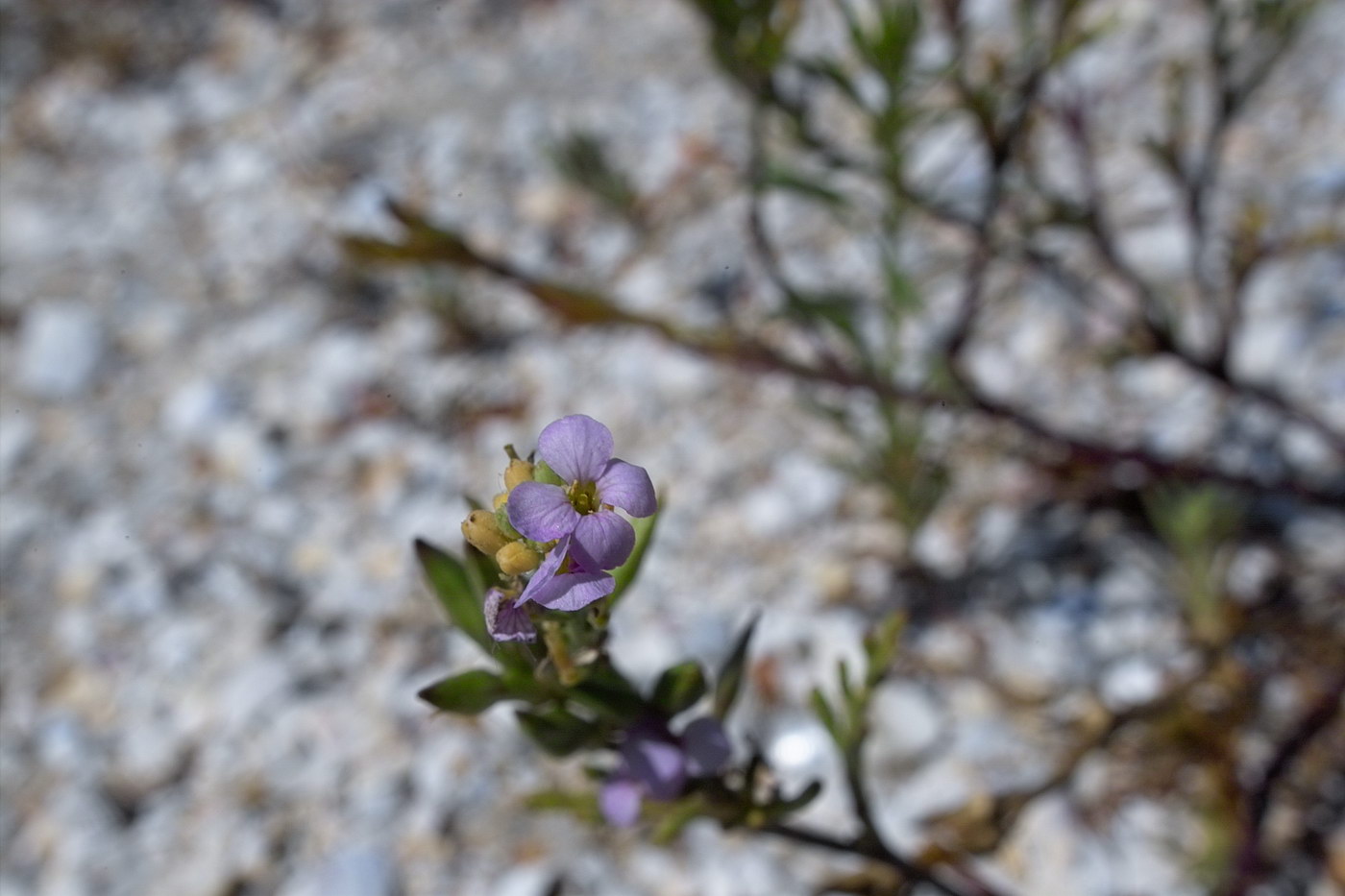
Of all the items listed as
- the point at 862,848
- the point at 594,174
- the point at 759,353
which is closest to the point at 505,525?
the point at 862,848

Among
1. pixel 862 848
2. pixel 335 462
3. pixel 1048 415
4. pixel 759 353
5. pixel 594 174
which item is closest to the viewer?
pixel 862 848

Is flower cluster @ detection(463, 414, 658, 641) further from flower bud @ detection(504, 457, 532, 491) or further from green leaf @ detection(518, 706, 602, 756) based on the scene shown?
green leaf @ detection(518, 706, 602, 756)

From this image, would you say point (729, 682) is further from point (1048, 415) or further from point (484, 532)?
point (1048, 415)

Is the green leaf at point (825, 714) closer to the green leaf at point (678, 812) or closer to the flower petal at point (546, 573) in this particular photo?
the green leaf at point (678, 812)

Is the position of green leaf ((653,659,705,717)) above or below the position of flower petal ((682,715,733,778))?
above

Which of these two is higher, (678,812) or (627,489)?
(627,489)

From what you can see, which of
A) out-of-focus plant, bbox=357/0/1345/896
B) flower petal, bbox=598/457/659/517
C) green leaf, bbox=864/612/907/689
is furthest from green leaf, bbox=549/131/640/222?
flower petal, bbox=598/457/659/517
